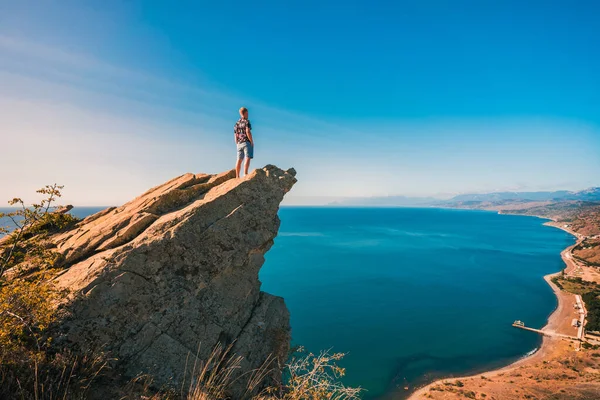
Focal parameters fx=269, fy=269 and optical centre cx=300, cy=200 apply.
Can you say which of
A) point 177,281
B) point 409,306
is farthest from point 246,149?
point 409,306

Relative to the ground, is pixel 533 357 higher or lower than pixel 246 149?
lower

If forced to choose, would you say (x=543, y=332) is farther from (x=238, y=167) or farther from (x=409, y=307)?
(x=238, y=167)

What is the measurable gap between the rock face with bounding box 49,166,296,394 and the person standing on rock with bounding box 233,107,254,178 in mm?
1106

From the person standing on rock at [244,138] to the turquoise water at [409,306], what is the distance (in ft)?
137

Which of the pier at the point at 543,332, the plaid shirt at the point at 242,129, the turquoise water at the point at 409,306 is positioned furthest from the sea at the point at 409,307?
the plaid shirt at the point at 242,129

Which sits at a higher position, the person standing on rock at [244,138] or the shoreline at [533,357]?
the person standing on rock at [244,138]

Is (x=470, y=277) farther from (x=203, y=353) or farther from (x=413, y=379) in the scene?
(x=203, y=353)

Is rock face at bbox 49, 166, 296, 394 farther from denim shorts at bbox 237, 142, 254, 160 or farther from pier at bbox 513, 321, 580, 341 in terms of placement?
pier at bbox 513, 321, 580, 341

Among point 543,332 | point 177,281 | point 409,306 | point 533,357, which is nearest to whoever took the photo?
point 177,281

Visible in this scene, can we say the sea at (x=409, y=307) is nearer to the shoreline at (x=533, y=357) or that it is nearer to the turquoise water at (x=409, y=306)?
the turquoise water at (x=409, y=306)

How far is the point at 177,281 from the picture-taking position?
10.1m

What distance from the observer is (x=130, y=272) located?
368 inches

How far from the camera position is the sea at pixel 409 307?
155 feet

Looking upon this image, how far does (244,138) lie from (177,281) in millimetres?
7803
